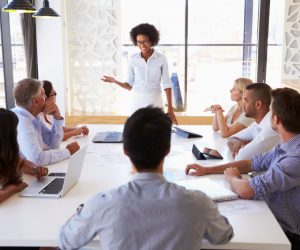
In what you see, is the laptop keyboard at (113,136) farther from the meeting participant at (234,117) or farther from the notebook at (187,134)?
the meeting participant at (234,117)

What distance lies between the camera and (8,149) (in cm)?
187

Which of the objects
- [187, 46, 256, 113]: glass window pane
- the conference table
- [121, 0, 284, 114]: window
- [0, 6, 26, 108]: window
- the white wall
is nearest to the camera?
the conference table

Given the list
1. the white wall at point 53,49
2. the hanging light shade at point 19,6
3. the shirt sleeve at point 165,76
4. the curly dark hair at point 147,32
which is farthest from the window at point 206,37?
the hanging light shade at point 19,6

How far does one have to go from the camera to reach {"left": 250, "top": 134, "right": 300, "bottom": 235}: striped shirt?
5.85ft

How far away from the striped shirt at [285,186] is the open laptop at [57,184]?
80 cm

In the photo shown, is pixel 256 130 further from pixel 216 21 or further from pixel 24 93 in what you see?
pixel 216 21

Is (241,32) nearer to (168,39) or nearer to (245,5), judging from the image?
(245,5)

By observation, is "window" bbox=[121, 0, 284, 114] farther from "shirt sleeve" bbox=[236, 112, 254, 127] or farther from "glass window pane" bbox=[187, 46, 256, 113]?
"shirt sleeve" bbox=[236, 112, 254, 127]

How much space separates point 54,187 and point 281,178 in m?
1.04

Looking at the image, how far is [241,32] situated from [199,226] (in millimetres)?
4832

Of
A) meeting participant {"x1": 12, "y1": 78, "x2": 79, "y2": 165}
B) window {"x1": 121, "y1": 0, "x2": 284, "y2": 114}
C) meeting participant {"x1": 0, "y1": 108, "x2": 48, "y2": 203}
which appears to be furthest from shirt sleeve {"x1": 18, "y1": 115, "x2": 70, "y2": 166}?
window {"x1": 121, "y1": 0, "x2": 284, "y2": 114}

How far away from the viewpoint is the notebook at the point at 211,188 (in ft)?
5.96

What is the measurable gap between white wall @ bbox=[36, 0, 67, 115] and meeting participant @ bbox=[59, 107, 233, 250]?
4.38m

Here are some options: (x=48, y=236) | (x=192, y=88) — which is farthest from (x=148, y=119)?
(x=192, y=88)
